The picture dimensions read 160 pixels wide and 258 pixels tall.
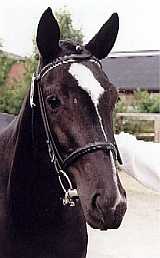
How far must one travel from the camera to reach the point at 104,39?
2100 mm

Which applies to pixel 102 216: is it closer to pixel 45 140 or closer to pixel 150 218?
pixel 45 140

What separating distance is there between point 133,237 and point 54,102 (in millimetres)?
3581

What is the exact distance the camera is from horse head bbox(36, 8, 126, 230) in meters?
1.65

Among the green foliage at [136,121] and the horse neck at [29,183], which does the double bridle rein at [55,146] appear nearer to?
the horse neck at [29,183]

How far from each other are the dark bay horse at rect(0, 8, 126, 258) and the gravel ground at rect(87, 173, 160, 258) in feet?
7.26

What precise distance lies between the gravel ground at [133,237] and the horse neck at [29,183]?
2271 mm

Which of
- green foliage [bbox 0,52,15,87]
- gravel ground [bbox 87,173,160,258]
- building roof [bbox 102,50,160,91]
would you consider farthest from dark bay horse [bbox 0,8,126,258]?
building roof [bbox 102,50,160,91]

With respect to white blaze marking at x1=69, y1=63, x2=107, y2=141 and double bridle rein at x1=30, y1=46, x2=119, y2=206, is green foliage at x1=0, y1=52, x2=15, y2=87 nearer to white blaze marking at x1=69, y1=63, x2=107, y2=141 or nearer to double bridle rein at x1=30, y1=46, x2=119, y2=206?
double bridle rein at x1=30, y1=46, x2=119, y2=206

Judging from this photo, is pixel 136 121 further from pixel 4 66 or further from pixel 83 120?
pixel 83 120

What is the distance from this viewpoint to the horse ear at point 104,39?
6.86 feet

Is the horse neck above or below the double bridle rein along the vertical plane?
below

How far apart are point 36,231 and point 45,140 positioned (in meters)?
0.45

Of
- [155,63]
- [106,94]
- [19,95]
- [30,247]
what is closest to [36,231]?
[30,247]

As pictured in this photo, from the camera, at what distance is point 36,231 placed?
7.06 feet
